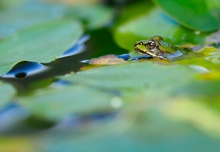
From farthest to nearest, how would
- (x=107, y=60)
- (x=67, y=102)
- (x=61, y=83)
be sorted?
(x=107, y=60)
(x=61, y=83)
(x=67, y=102)

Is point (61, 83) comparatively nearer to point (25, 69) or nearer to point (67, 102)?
point (67, 102)

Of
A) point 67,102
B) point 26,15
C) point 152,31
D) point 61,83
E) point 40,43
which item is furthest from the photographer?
point 26,15

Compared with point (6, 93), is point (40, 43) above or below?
above

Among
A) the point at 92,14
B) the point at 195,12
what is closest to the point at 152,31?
the point at 195,12

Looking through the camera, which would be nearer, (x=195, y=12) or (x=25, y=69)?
(x=25, y=69)

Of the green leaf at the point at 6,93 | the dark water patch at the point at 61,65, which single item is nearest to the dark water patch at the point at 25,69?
the dark water patch at the point at 61,65

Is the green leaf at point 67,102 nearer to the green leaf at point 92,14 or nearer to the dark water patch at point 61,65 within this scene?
the dark water patch at point 61,65

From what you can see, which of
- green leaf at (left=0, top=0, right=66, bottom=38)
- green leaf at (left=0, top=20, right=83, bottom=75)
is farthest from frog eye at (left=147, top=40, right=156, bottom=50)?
green leaf at (left=0, top=0, right=66, bottom=38)
